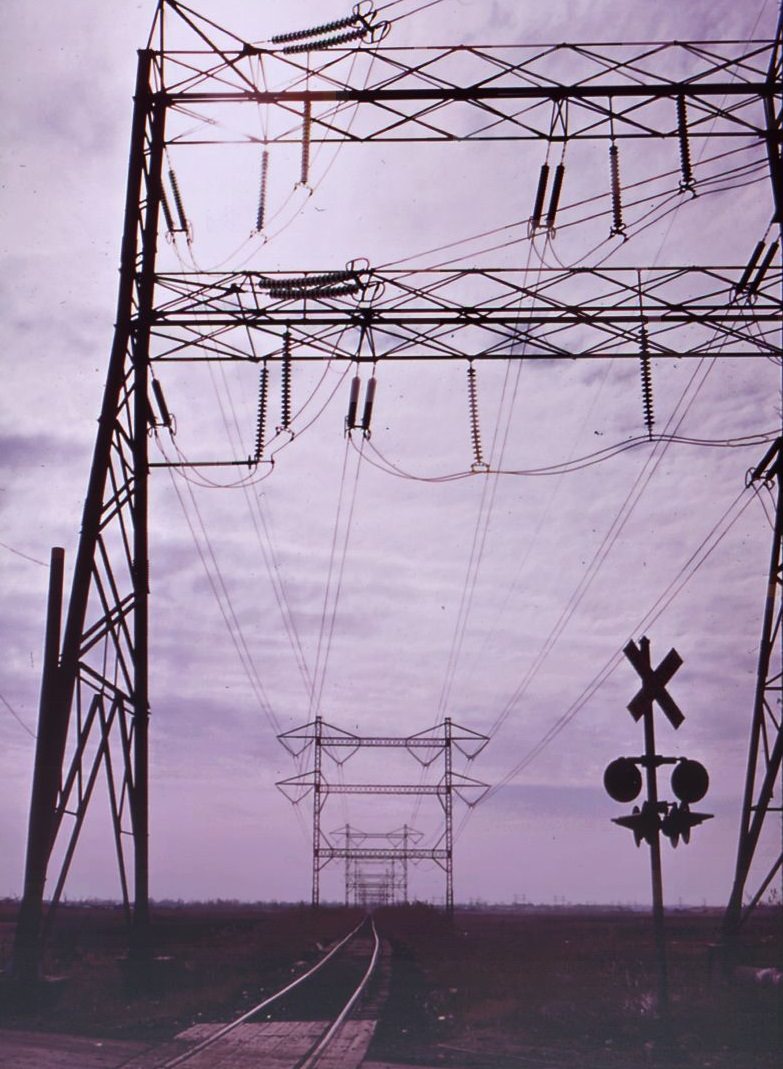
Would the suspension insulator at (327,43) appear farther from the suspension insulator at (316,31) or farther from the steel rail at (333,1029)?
the steel rail at (333,1029)

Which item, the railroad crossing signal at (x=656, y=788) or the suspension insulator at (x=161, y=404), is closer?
the railroad crossing signal at (x=656, y=788)

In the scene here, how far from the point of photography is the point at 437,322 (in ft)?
55.0

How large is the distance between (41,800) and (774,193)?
14.2 meters

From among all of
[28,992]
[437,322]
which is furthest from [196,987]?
[437,322]

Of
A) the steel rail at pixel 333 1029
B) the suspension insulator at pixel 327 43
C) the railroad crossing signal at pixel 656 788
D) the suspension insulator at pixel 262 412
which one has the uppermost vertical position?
the suspension insulator at pixel 327 43

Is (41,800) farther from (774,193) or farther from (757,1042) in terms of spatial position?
(774,193)

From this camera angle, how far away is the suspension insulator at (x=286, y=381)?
56.5ft

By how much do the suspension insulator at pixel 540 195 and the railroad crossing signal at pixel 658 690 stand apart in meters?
7.63

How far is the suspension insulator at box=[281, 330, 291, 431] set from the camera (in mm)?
17234

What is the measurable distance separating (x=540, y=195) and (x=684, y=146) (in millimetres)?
2295

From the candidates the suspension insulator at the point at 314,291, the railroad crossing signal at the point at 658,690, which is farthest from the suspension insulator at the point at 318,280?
the railroad crossing signal at the point at 658,690

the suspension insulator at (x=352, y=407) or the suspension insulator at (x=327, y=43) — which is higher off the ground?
the suspension insulator at (x=327, y=43)

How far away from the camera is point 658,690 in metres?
12.5

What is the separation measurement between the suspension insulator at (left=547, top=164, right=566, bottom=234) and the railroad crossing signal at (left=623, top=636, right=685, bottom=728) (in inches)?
298
